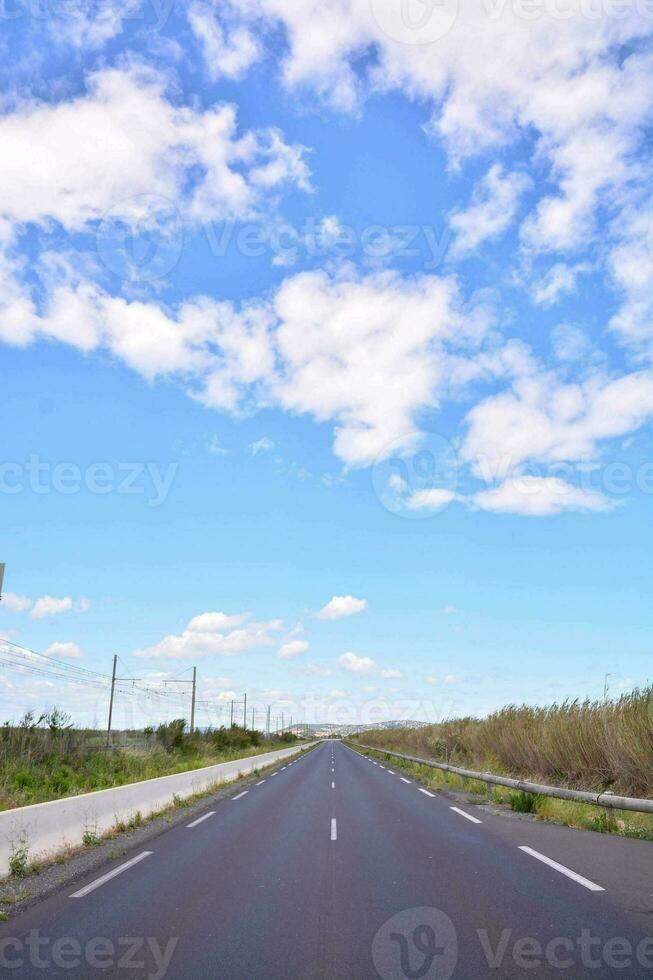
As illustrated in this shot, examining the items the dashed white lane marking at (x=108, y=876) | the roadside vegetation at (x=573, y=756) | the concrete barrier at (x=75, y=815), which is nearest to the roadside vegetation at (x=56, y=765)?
the concrete barrier at (x=75, y=815)

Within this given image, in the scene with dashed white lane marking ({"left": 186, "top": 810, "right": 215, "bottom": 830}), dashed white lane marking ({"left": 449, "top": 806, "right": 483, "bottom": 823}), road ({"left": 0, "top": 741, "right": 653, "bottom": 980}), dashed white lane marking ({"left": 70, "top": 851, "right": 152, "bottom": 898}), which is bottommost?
dashed white lane marking ({"left": 186, "top": 810, "right": 215, "bottom": 830})

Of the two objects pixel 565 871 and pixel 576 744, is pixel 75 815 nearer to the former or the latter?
pixel 565 871

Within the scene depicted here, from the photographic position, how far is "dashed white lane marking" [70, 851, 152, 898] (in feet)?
26.2

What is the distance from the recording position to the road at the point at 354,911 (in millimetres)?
5410

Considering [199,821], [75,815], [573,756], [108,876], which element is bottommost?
[199,821]

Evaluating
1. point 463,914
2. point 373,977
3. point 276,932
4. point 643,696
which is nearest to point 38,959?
point 276,932

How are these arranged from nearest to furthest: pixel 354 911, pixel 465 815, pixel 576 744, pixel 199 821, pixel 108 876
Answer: pixel 354 911, pixel 108 876, pixel 199 821, pixel 465 815, pixel 576 744

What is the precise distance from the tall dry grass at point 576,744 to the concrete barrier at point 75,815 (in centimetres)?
1027

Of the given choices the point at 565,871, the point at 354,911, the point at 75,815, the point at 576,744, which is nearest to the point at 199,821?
the point at 75,815

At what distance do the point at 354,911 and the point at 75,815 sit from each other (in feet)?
19.6

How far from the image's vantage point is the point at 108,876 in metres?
8.95

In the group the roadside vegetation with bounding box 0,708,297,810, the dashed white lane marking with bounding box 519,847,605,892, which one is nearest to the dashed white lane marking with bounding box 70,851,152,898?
the roadside vegetation with bounding box 0,708,297,810

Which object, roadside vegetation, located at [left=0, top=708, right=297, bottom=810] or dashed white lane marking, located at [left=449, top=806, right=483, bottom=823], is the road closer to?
dashed white lane marking, located at [left=449, top=806, right=483, bottom=823]

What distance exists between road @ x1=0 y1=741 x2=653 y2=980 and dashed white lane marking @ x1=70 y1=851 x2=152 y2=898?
4cm
